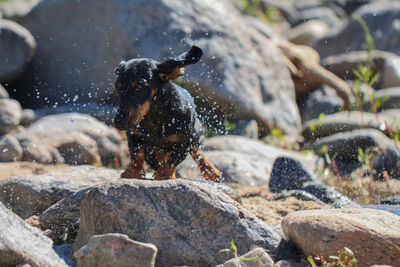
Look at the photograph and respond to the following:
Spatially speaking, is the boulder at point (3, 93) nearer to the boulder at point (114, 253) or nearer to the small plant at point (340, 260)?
the boulder at point (114, 253)

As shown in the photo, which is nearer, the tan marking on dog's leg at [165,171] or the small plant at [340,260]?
the small plant at [340,260]

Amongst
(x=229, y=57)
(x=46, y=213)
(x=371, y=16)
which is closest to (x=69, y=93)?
(x=229, y=57)

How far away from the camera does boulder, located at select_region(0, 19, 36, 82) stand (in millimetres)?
8883

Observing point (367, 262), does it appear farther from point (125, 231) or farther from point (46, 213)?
point (46, 213)

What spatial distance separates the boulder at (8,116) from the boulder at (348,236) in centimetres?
552

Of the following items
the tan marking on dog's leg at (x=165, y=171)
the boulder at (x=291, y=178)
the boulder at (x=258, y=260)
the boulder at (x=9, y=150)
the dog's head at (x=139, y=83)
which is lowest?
the boulder at (x=9, y=150)

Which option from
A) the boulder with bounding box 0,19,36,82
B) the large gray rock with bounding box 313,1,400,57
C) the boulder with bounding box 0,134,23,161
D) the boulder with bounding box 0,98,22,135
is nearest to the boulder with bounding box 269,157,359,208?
the boulder with bounding box 0,134,23,161

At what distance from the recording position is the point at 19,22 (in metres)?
9.82

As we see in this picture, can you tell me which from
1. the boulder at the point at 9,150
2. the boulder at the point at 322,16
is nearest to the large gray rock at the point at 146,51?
the boulder at the point at 9,150

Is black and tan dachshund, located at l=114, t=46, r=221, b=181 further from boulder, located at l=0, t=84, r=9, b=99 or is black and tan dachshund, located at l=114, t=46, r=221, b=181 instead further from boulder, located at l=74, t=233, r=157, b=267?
boulder, located at l=0, t=84, r=9, b=99

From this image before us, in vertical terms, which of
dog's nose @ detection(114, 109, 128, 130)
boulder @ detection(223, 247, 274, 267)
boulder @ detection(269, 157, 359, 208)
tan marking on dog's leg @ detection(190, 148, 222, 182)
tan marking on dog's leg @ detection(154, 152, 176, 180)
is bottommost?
boulder @ detection(269, 157, 359, 208)

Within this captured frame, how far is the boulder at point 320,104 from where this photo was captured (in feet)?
34.0

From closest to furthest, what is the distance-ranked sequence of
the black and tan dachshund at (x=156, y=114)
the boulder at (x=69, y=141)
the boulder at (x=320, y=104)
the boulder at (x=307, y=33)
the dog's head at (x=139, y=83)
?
the dog's head at (x=139, y=83), the black and tan dachshund at (x=156, y=114), the boulder at (x=69, y=141), the boulder at (x=320, y=104), the boulder at (x=307, y=33)

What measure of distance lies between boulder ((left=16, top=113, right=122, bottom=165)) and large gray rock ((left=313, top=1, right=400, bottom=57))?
912 centimetres
